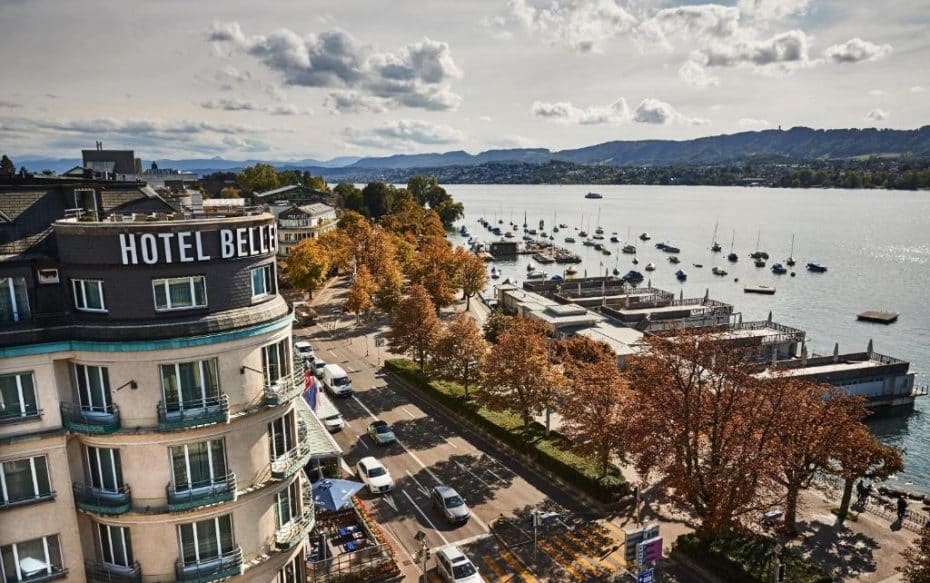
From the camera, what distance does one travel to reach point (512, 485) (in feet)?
134

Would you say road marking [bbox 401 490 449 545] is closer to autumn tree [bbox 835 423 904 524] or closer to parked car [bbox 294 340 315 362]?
autumn tree [bbox 835 423 904 524]

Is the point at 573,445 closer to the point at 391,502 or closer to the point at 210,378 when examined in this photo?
the point at 391,502

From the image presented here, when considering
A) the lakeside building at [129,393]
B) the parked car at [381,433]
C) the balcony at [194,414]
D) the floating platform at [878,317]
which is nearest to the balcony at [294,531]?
the lakeside building at [129,393]

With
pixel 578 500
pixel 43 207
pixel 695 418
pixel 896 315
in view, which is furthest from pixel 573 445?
pixel 896 315

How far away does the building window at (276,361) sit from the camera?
70.8 ft

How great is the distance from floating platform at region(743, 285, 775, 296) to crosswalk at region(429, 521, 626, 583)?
375ft

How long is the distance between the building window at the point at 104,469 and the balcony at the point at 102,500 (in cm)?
16

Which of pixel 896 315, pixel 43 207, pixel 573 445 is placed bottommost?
pixel 896 315

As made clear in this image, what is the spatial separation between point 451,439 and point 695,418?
21.2 metres

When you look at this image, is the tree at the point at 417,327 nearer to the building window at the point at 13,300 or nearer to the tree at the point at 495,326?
the tree at the point at 495,326

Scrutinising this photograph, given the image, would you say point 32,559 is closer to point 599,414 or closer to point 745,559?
point 599,414

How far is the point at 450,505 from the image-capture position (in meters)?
36.7

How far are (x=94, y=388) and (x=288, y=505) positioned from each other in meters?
8.45

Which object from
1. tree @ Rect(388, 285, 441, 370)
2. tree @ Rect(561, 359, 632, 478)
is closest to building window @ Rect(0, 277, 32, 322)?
tree @ Rect(561, 359, 632, 478)
